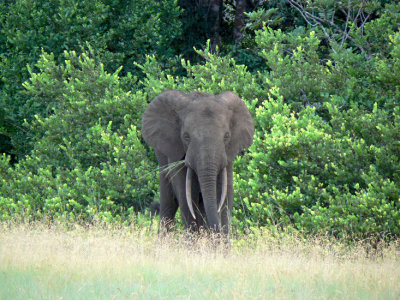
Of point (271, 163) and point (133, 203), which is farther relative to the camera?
point (133, 203)

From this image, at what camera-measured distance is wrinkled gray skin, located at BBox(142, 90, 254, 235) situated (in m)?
9.30

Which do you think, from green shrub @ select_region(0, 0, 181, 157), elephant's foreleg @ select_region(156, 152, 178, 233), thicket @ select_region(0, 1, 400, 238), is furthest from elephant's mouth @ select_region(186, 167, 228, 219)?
green shrub @ select_region(0, 0, 181, 157)

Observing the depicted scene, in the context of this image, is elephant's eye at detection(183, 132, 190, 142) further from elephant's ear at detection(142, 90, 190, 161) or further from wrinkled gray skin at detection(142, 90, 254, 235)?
elephant's ear at detection(142, 90, 190, 161)

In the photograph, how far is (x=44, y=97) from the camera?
1797 cm

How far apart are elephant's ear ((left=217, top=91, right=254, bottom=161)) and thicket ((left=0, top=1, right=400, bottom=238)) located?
198 centimetres

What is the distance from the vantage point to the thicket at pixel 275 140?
12.0m

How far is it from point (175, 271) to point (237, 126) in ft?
9.82

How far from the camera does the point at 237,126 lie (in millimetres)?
10180

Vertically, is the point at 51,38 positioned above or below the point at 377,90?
above

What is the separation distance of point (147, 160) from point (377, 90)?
512 cm

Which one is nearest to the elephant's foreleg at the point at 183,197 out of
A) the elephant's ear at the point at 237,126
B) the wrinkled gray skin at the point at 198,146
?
the wrinkled gray skin at the point at 198,146

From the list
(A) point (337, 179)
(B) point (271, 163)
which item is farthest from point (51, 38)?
(A) point (337, 179)

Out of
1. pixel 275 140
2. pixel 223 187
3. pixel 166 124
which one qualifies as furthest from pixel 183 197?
pixel 275 140

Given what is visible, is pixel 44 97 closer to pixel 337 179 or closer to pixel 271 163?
pixel 271 163
